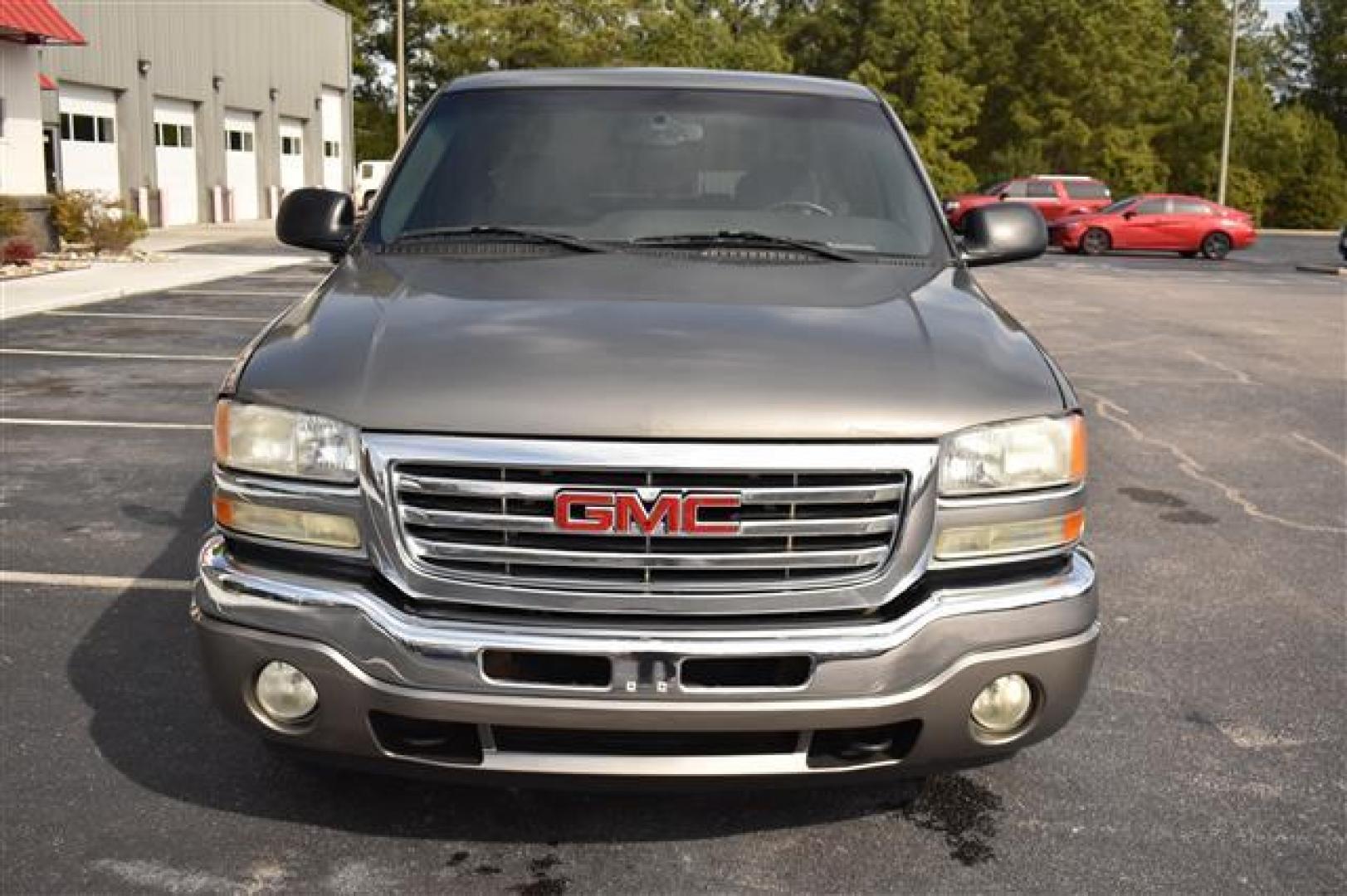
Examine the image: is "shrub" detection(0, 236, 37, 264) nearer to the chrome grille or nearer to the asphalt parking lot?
the asphalt parking lot

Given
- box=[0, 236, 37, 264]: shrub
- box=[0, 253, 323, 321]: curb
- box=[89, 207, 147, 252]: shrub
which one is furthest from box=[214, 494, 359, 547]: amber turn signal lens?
box=[89, 207, 147, 252]: shrub

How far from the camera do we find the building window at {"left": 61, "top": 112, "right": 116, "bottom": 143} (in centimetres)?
2872

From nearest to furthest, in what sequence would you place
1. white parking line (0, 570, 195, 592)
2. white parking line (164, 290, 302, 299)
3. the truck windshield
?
the truck windshield < white parking line (0, 570, 195, 592) < white parking line (164, 290, 302, 299)

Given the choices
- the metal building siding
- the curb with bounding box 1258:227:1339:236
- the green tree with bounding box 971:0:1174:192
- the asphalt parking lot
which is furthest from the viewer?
the green tree with bounding box 971:0:1174:192

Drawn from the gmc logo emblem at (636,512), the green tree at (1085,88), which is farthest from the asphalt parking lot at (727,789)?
the green tree at (1085,88)

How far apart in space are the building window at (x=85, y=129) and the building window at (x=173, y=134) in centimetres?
229

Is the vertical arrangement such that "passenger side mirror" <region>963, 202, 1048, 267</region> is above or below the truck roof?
below

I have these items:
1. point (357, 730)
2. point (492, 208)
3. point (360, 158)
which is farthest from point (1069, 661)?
point (360, 158)

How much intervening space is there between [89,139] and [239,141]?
8.88 meters

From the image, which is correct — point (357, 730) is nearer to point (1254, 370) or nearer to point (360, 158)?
point (1254, 370)

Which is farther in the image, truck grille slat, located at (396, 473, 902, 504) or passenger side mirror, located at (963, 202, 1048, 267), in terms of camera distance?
passenger side mirror, located at (963, 202, 1048, 267)

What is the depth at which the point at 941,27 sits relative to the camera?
2589 inches

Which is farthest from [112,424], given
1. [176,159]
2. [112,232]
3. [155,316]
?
[176,159]

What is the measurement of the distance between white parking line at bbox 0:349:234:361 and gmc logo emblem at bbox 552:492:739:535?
30.3ft
